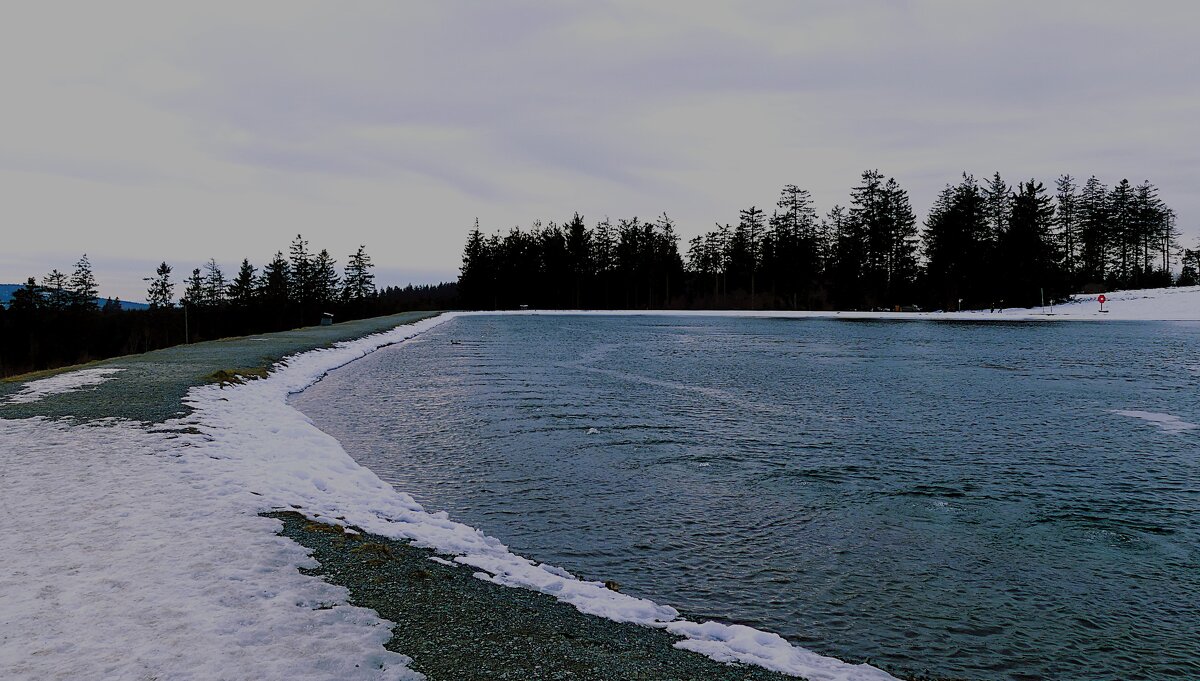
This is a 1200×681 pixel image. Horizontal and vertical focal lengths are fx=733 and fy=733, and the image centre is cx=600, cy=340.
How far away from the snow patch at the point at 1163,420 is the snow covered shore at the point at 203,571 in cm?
1207

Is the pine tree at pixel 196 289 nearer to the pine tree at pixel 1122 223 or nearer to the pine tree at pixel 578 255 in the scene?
the pine tree at pixel 578 255

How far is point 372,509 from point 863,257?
314 feet

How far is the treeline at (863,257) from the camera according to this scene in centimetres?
8288

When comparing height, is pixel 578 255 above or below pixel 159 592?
above

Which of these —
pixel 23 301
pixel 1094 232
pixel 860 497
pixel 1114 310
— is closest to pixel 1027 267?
pixel 1114 310

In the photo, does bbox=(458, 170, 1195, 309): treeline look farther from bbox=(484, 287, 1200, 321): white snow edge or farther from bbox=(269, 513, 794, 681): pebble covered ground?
bbox=(269, 513, 794, 681): pebble covered ground

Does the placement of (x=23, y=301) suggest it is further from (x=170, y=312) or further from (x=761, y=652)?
(x=761, y=652)

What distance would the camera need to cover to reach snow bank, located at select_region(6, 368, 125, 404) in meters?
14.6

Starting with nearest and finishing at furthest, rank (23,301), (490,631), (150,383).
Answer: (490,631), (150,383), (23,301)

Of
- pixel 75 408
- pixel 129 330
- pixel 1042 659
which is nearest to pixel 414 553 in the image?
pixel 1042 659

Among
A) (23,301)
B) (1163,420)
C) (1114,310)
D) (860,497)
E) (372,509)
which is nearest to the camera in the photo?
(372,509)

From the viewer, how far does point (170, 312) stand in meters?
106

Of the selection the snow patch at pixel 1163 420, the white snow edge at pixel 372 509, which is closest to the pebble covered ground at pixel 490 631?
the white snow edge at pixel 372 509

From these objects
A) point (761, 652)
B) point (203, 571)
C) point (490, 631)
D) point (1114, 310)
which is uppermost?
point (1114, 310)
